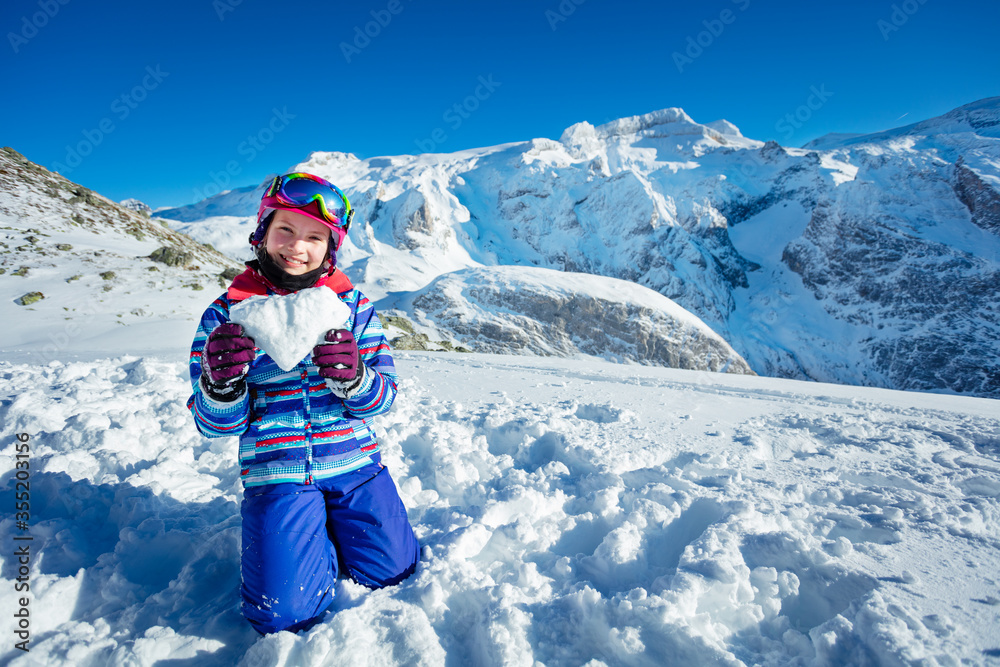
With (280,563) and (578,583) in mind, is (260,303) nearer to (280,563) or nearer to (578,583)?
(280,563)

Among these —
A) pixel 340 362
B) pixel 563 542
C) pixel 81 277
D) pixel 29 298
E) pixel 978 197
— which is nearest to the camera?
pixel 340 362

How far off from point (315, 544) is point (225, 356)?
864 mm

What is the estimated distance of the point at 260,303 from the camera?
171 centimetres

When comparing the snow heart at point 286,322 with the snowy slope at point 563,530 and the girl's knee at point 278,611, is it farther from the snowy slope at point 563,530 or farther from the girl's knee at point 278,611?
the snowy slope at point 563,530

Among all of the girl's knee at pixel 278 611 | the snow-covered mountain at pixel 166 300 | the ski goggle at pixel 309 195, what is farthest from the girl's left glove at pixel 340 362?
the snow-covered mountain at pixel 166 300

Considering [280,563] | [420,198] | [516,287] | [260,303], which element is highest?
[420,198]

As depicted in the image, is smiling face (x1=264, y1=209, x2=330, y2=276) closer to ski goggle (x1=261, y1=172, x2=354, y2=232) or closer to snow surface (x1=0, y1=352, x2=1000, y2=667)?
ski goggle (x1=261, y1=172, x2=354, y2=232)

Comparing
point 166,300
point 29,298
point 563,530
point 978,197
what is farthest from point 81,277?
point 978,197

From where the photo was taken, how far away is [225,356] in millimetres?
1661

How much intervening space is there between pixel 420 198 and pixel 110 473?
66.6 metres

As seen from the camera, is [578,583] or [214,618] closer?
[214,618]

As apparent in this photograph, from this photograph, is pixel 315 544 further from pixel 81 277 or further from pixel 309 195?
pixel 81 277

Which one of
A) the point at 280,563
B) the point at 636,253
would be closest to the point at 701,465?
the point at 280,563

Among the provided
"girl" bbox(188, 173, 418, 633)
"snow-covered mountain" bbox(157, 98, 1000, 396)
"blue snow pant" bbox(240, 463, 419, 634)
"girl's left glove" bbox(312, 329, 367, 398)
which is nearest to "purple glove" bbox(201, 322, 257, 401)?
"girl" bbox(188, 173, 418, 633)
